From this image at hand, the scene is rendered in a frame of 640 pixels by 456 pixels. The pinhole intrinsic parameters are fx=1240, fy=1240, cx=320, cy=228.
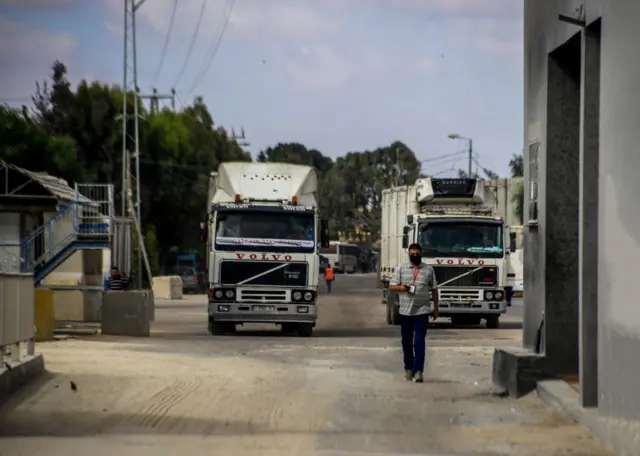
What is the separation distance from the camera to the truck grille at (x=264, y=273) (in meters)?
28.2

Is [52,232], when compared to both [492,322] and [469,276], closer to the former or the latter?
[469,276]

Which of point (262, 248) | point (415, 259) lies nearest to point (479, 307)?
point (262, 248)

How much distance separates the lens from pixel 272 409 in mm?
13547

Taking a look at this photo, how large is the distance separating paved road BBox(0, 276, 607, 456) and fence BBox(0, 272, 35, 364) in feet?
2.06

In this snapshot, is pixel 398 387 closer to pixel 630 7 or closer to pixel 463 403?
pixel 463 403

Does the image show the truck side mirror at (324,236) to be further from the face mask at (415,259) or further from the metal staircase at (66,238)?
the face mask at (415,259)

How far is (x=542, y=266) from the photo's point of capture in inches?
591

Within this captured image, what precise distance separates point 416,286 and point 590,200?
4.63 metres

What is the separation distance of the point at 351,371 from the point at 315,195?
39.3ft

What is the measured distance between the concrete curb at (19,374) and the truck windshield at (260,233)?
38.4 feet

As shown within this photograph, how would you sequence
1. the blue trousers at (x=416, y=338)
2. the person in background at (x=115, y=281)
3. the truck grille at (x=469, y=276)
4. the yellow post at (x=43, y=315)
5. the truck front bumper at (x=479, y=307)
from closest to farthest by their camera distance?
1. the blue trousers at (x=416, y=338)
2. the yellow post at (x=43, y=315)
3. the person in background at (x=115, y=281)
4. the truck grille at (x=469, y=276)
5. the truck front bumper at (x=479, y=307)

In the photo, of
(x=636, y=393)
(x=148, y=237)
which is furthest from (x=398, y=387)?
(x=148, y=237)

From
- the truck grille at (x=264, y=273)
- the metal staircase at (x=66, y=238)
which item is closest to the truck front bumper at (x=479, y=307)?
the truck grille at (x=264, y=273)

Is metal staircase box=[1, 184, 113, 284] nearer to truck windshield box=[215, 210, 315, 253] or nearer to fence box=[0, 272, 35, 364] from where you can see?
truck windshield box=[215, 210, 315, 253]
